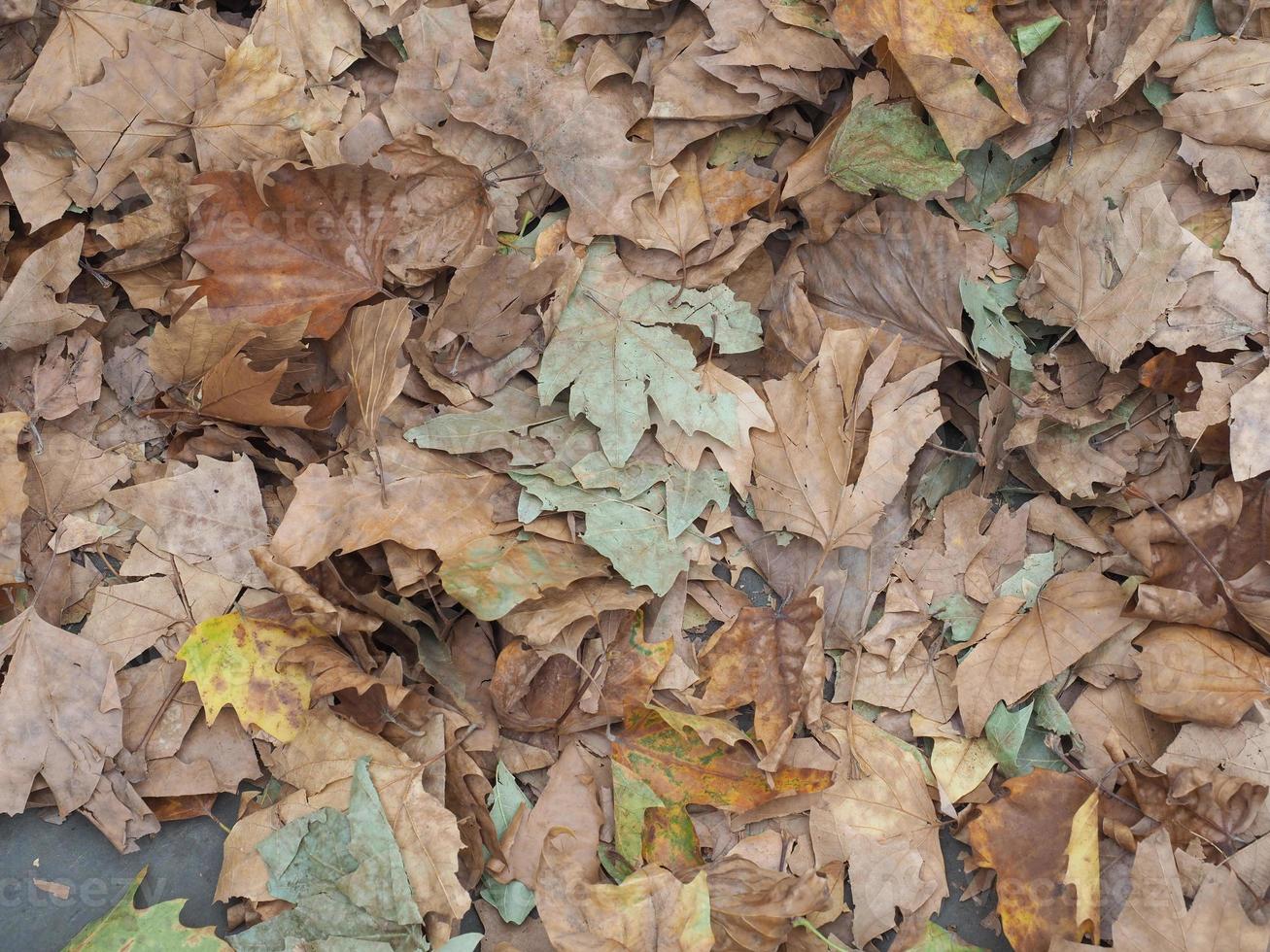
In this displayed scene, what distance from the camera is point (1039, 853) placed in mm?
1817

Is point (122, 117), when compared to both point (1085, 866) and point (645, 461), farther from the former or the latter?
point (1085, 866)

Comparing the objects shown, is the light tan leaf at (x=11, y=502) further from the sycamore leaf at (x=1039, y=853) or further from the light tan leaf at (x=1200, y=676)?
the light tan leaf at (x=1200, y=676)

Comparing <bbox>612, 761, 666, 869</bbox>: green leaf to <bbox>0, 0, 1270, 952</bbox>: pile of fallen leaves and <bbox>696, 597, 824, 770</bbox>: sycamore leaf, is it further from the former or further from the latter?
<bbox>696, 597, 824, 770</bbox>: sycamore leaf

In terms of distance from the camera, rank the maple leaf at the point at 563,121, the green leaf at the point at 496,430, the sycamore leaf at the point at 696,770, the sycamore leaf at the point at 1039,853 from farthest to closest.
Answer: the maple leaf at the point at 563,121 → the green leaf at the point at 496,430 → the sycamore leaf at the point at 696,770 → the sycamore leaf at the point at 1039,853

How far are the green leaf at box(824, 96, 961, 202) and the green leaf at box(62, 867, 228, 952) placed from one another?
194 centimetres

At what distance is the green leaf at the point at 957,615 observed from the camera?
201cm

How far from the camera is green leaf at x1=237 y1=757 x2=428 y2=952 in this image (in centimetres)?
176

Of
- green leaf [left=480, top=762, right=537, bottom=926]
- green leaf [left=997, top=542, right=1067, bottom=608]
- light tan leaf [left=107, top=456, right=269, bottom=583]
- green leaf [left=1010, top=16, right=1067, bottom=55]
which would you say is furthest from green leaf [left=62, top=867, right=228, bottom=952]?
green leaf [left=1010, top=16, right=1067, bottom=55]

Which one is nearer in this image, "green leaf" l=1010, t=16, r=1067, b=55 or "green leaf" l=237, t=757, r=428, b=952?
"green leaf" l=237, t=757, r=428, b=952

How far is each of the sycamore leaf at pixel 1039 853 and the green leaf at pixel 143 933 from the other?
1421 millimetres

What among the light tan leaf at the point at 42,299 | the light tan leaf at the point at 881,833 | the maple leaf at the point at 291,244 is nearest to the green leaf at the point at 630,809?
the light tan leaf at the point at 881,833

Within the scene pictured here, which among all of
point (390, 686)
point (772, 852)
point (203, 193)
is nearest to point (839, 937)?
point (772, 852)

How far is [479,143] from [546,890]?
1.56 m

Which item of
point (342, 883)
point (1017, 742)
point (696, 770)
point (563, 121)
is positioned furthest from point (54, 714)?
point (1017, 742)
